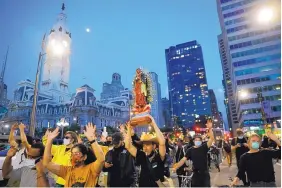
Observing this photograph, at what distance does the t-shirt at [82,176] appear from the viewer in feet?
11.2

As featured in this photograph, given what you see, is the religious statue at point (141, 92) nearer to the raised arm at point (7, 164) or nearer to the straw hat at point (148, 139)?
the straw hat at point (148, 139)

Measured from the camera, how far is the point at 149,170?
4383 millimetres

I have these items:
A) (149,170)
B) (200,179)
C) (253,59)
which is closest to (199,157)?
(200,179)

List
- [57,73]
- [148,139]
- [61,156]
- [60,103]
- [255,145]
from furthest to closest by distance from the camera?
[57,73] < [60,103] < [61,156] < [148,139] < [255,145]

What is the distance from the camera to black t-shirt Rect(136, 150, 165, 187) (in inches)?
170

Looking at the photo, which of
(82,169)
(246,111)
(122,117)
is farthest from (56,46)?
(122,117)

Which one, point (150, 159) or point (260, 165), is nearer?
point (260, 165)

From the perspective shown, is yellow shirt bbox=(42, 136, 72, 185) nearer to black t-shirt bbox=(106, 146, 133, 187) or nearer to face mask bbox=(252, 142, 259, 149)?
black t-shirt bbox=(106, 146, 133, 187)

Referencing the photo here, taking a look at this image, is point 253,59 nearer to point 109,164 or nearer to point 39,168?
point 109,164

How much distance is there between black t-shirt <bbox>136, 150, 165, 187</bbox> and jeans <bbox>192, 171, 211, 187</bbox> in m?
1.36

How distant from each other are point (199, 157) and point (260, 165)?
1.74 metres

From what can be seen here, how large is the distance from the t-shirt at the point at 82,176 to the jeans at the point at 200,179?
123 inches

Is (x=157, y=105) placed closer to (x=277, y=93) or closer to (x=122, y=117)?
(x=122, y=117)

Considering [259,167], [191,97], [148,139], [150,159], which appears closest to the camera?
[259,167]
